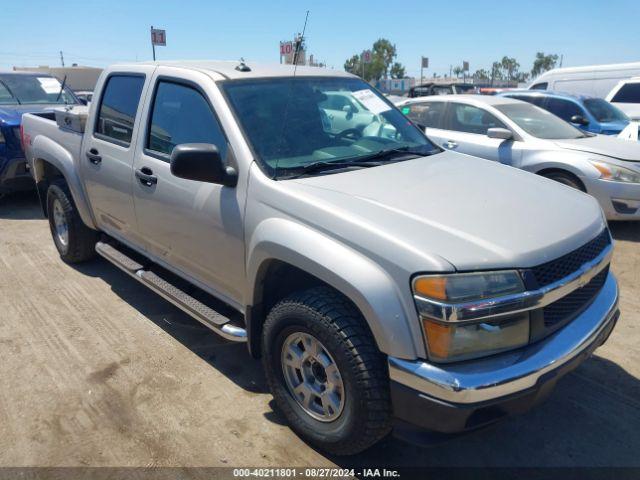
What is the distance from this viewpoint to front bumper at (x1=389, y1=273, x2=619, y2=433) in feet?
6.53

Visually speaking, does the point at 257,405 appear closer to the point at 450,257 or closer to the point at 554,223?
the point at 450,257

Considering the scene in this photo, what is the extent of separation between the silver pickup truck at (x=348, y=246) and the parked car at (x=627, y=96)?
982 cm

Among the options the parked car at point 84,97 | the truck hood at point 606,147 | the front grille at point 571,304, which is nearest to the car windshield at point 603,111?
the truck hood at point 606,147

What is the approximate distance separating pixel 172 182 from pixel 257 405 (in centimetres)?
145

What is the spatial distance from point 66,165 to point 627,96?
11733mm

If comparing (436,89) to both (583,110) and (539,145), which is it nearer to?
(583,110)

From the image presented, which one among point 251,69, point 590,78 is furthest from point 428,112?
point 590,78

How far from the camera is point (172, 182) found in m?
3.21

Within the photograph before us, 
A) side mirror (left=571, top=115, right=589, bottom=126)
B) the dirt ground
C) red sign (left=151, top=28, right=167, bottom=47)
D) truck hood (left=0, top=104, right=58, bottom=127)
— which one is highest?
red sign (left=151, top=28, right=167, bottom=47)

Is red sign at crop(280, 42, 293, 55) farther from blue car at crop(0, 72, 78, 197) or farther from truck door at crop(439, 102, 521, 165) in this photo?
truck door at crop(439, 102, 521, 165)

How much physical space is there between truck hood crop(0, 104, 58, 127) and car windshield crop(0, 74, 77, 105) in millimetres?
257

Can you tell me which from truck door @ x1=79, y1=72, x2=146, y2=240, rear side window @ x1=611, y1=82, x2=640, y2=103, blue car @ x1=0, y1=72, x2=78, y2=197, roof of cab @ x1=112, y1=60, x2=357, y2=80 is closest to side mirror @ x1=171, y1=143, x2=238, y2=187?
roof of cab @ x1=112, y1=60, x2=357, y2=80

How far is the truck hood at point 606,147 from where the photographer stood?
6044 mm

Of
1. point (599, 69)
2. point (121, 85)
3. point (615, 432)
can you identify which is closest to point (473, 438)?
point (615, 432)
